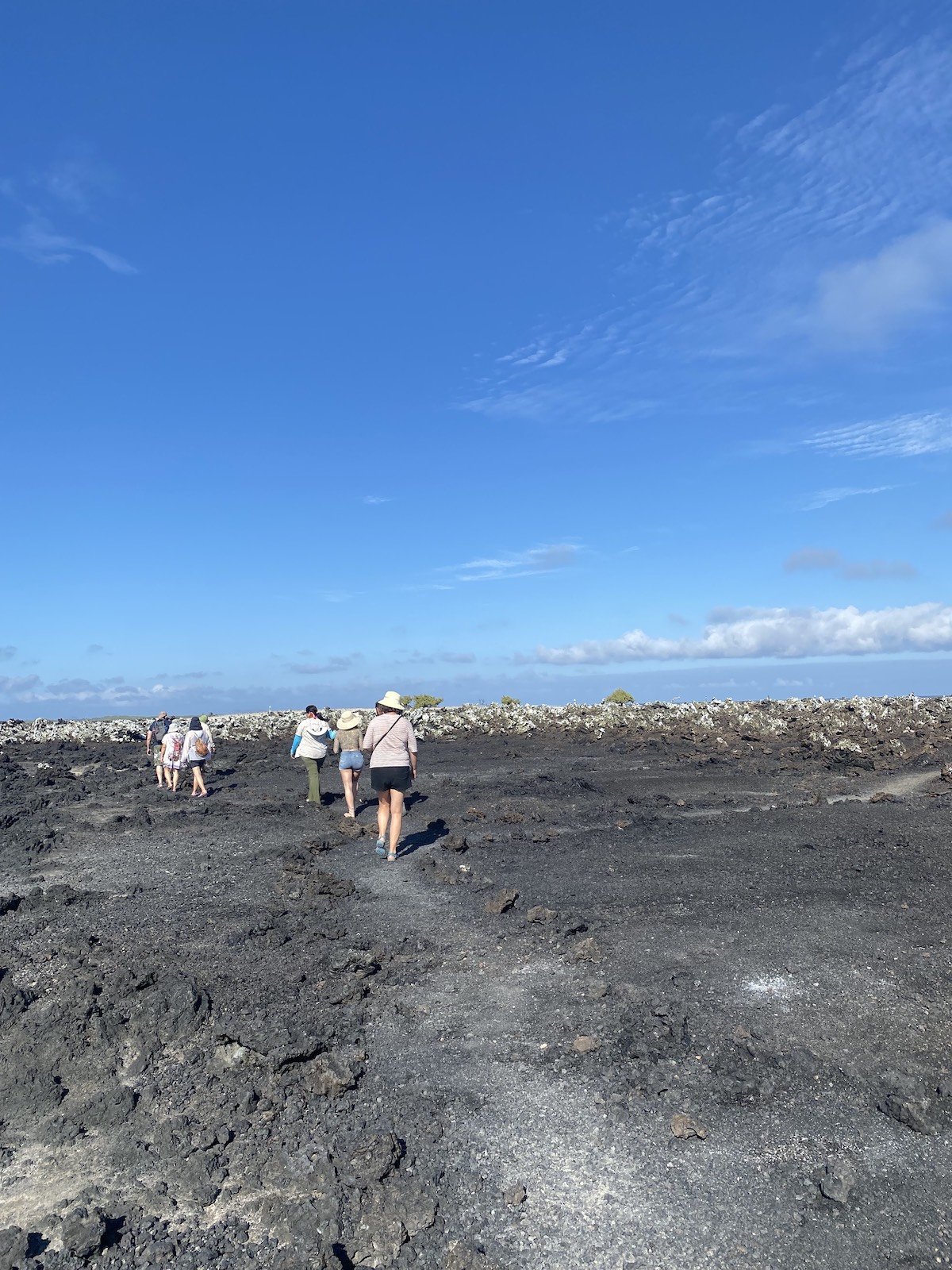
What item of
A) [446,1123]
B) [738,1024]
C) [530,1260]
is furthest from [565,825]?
[530,1260]

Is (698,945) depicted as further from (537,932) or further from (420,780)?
(420,780)

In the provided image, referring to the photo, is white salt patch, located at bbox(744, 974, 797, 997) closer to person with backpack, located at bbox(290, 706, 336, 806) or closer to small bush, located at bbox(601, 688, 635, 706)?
person with backpack, located at bbox(290, 706, 336, 806)

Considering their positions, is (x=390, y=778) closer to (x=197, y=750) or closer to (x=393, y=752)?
(x=393, y=752)

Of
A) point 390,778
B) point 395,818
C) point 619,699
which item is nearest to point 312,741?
point 395,818

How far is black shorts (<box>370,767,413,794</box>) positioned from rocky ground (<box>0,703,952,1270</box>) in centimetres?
110

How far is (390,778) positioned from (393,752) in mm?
365

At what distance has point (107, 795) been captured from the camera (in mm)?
21062

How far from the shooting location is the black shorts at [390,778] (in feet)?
39.5

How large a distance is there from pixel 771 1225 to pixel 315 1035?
11.4 ft

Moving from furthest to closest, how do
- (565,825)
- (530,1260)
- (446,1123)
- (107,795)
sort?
(107,795) → (565,825) → (446,1123) → (530,1260)

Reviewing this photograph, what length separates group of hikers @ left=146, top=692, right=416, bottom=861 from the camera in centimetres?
1205

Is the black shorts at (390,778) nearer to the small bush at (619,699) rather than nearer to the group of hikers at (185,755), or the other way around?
the group of hikers at (185,755)

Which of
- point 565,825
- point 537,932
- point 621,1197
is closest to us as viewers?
point 621,1197

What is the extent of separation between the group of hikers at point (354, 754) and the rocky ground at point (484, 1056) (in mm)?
893
